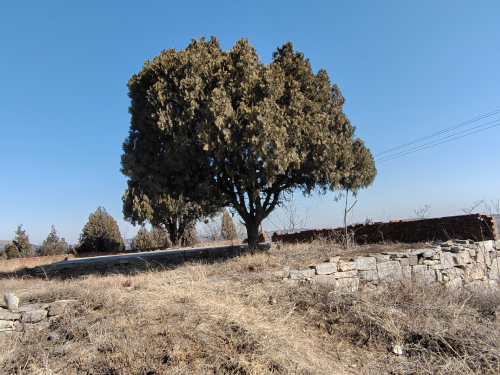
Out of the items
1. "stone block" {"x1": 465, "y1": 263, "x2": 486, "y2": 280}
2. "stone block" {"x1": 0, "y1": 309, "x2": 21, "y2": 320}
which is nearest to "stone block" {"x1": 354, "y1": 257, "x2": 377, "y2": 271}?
"stone block" {"x1": 465, "y1": 263, "x2": 486, "y2": 280}

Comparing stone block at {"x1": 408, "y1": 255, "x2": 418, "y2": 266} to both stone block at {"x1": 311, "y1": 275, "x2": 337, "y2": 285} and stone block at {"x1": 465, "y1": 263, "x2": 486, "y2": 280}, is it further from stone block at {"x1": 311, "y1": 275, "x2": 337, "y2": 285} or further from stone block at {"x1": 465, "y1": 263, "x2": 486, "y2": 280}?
stone block at {"x1": 311, "y1": 275, "x2": 337, "y2": 285}

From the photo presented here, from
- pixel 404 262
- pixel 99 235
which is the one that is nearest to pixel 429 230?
pixel 404 262

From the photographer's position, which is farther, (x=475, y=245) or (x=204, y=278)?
(x=475, y=245)

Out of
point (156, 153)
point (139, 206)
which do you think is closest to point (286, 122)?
point (156, 153)

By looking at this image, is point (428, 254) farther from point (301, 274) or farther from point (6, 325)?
point (6, 325)

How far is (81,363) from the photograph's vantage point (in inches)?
141

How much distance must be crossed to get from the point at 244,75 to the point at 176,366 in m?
6.89

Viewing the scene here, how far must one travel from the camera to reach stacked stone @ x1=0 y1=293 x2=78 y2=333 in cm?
453

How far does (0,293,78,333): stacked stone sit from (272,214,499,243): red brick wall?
8012 mm

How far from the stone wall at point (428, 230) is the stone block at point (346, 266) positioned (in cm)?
331

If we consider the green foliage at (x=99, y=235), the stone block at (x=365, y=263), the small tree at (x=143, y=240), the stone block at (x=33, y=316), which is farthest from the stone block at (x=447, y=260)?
the small tree at (x=143, y=240)

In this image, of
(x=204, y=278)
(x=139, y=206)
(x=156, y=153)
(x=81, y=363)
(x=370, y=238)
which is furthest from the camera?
(x=139, y=206)

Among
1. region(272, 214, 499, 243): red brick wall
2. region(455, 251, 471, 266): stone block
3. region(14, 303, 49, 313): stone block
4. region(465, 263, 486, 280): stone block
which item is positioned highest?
region(272, 214, 499, 243): red brick wall

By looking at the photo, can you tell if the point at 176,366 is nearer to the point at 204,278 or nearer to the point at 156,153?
the point at 204,278
